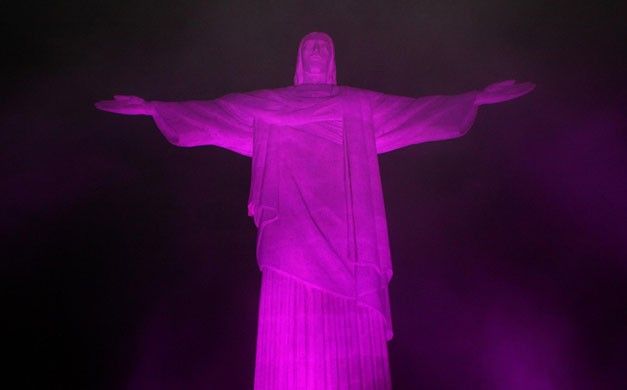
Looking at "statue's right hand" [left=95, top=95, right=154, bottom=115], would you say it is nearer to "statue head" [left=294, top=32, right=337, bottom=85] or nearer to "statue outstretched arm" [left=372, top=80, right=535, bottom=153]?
"statue head" [left=294, top=32, right=337, bottom=85]

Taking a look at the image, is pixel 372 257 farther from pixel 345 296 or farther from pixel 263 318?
pixel 263 318

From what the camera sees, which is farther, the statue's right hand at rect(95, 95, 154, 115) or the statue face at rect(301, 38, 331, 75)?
the statue face at rect(301, 38, 331, 75)

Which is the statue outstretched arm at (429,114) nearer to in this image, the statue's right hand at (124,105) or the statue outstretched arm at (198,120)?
the statue outstretched arm at (198,120)

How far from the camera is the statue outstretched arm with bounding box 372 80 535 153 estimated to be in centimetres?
522

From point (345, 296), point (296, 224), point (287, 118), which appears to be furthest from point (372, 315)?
point (287, 118)

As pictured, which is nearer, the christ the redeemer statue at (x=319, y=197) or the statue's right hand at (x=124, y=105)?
the christ the redeemer statue at (x=319, y=197)

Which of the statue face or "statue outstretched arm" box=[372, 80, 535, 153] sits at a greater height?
the statue face

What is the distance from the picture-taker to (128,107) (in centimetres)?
523

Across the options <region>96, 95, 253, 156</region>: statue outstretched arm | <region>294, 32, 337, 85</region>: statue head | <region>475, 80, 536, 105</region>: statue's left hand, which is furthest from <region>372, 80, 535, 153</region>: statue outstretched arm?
<region>96, 95, 253, 156</region>: statue outstretched arm

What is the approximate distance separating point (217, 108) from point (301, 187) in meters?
1.06

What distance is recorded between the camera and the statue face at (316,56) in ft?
19.0

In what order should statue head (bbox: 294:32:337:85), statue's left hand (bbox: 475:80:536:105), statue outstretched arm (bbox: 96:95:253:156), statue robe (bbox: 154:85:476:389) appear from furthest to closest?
statue head (bbox: 294:32:337:85), statue outstretched arm (bbox: 96:95:253:156), statue's left hand (bbox: 475:80:536:105), statue robe (bbox: 154:85:476:389)

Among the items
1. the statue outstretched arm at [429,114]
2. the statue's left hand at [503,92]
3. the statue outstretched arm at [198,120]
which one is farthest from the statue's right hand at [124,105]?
the statue's left hand at [503,92]

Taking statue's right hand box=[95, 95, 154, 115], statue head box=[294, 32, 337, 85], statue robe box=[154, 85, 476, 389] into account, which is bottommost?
statue robe box=[154, 85, 476, 389]
